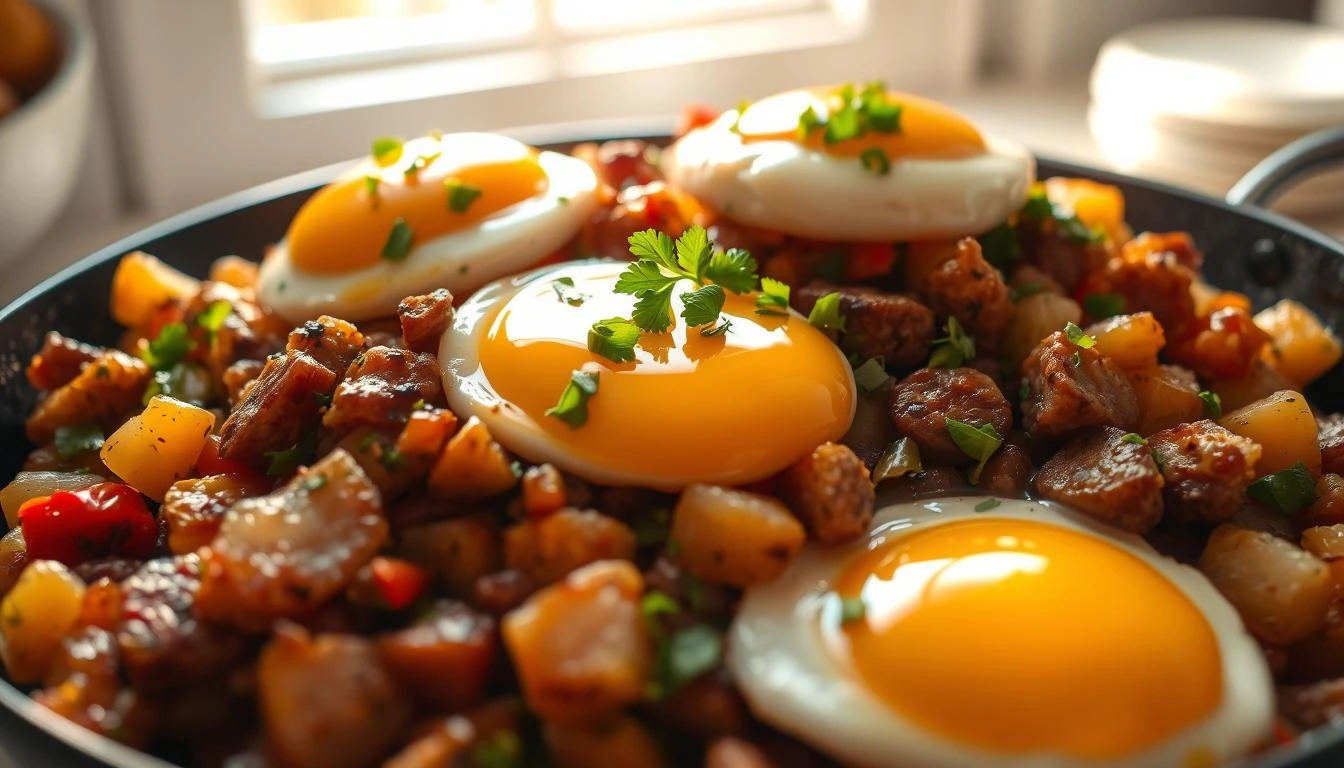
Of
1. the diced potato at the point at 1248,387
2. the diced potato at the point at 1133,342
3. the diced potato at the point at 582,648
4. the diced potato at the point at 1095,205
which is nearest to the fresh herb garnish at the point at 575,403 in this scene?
the diced potato at the point at 582,648

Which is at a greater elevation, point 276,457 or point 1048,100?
point 276,457

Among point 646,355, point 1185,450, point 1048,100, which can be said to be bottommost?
point 1048,100

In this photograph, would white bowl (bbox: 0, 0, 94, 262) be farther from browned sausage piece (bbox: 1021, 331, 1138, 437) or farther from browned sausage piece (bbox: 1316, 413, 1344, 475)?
browned sausage piece (bbox: 1316, 413, 1344, 475)

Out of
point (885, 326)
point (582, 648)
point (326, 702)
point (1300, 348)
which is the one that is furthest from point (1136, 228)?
point (326, 702)

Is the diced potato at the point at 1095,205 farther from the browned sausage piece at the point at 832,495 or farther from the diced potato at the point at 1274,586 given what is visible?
the browned sausage piece at the point at 832,495

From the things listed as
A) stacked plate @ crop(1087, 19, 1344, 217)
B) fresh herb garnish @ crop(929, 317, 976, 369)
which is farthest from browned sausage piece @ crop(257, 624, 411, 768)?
stacked plate @ crop(1087, 19, 1344, 217)

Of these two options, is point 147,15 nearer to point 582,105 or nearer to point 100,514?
point 582,105

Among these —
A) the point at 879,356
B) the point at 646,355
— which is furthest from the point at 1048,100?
the point at 646,355
